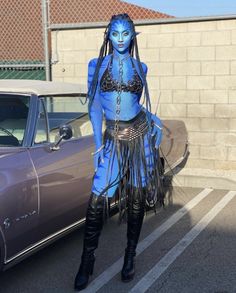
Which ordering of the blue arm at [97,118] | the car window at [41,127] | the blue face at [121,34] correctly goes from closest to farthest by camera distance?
the blue face at [121,34] < the blue arm at [97,118] < the car window at [41,127]

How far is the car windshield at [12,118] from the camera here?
144 inches

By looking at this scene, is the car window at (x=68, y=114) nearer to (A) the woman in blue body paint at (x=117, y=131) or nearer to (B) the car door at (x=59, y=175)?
(B) the car door at (x=59, y=175)

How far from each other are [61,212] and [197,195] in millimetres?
2926

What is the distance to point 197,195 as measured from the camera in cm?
629

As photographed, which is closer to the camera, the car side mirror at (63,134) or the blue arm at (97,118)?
the blue arm at (97,118)

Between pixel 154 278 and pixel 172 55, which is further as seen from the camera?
pixel 172 55

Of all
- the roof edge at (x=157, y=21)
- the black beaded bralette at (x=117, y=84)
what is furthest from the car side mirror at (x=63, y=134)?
the roof edge at (x=157, y=21)

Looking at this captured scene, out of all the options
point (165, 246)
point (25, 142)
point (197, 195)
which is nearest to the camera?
point (25, 142)

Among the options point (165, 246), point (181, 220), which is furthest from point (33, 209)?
point (181, 220)

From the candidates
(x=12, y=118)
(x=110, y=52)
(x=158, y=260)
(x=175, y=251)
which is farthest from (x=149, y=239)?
(x=110, y=52)

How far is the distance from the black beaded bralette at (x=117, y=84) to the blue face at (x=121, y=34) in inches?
5.6

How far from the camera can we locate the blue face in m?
3.36

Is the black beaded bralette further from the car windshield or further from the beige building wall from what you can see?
the beige building wall

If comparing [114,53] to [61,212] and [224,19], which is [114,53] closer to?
[61,212]
